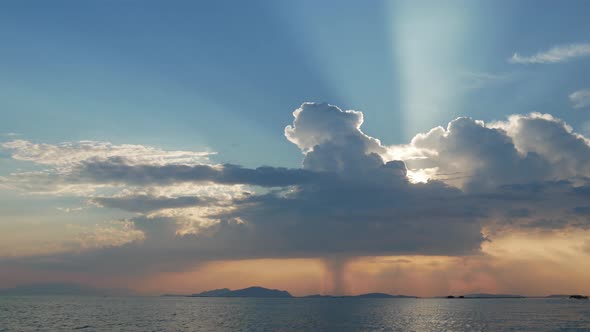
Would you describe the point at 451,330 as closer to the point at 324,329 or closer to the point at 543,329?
the point at 543,329

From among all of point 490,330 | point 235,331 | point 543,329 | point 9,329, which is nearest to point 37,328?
point 9,329

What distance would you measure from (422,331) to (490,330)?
21.5m

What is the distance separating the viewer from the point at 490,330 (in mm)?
155500

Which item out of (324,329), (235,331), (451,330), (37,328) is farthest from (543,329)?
(37,328)

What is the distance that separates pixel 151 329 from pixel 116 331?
35.7 ft

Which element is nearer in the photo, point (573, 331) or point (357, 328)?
point (573, 331)

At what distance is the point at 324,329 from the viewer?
156 metres

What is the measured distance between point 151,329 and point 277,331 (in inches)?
1571

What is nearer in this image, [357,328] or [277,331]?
[277,331]

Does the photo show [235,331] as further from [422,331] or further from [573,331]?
[573,331]

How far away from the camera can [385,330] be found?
6107 inches

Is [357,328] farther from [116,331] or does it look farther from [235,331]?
[116,331]

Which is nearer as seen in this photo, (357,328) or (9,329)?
(9,329)

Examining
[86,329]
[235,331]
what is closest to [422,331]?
[235,331]
